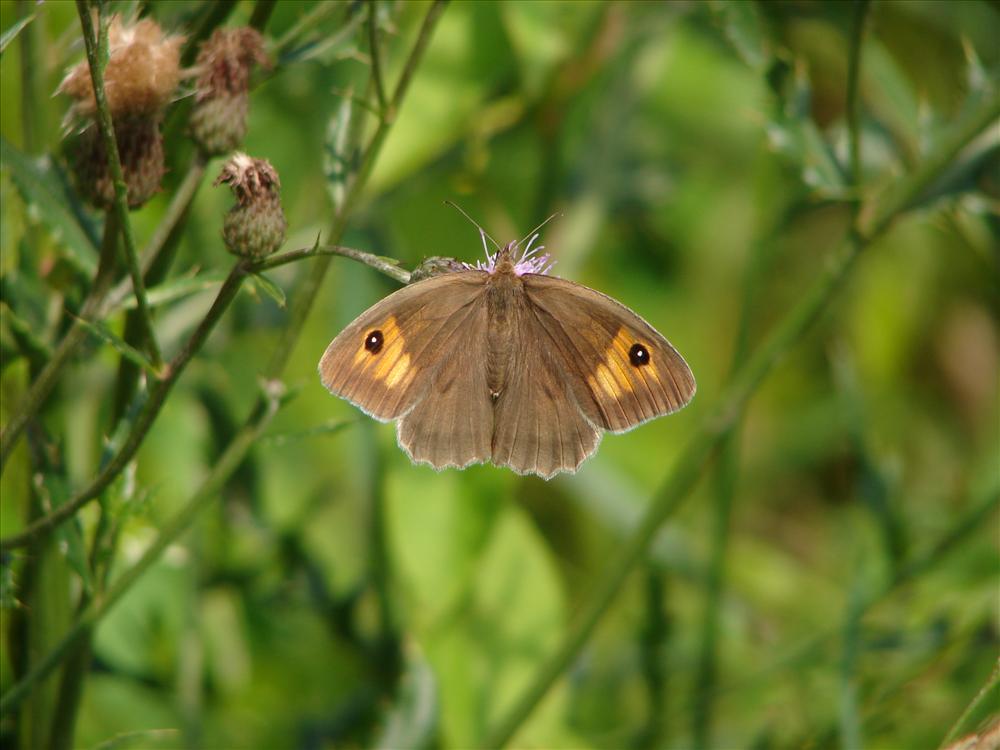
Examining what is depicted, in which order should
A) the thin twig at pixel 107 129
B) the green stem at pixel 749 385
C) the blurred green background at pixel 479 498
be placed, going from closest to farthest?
the thin twig at pixel 107 129 → the green stem at pixel 749 385 → the blurred green background at pixel 479 498

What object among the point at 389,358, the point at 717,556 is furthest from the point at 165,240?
the point at 717,556

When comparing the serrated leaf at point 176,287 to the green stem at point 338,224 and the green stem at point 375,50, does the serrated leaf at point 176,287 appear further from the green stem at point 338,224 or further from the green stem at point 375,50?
the green stem at point 375,50

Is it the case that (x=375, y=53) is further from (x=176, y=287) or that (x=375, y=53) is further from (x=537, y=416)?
(x=537, y=416)

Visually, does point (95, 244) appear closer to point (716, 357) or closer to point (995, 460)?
point (995, 460)

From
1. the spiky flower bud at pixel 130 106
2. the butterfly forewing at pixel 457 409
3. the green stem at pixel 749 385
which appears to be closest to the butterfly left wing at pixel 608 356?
the butterfly forewing at pixel 457 409

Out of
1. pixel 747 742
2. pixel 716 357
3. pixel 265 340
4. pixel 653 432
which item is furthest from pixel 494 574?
pixel 716 357

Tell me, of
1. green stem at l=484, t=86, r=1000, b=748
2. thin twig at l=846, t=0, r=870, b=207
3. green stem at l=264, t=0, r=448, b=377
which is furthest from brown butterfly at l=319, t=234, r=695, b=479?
thin twig at l=846, t=0, r=870, b=207
